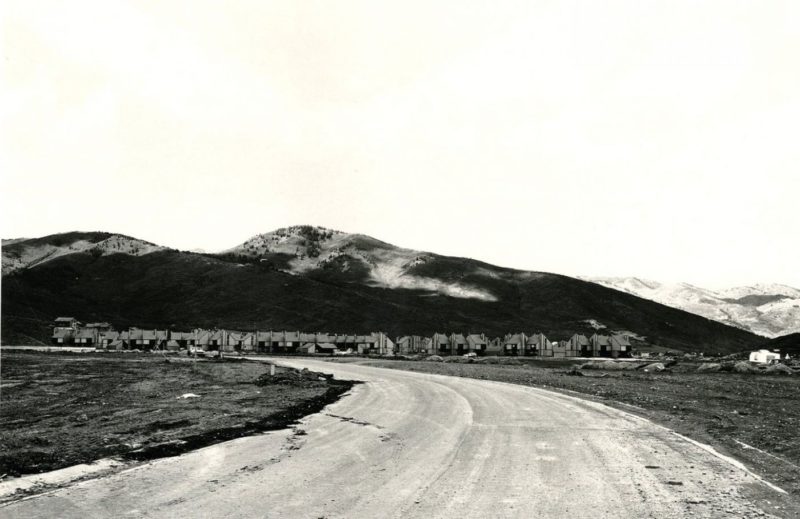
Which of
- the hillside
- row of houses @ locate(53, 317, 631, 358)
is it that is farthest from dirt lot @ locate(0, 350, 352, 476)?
the hillside

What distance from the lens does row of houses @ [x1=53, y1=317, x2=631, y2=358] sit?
133 m

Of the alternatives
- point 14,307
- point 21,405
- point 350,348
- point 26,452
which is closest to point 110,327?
point 14,307

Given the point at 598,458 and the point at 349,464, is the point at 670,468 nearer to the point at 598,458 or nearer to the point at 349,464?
the point at 598,458

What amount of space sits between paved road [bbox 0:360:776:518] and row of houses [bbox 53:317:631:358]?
118020 mm

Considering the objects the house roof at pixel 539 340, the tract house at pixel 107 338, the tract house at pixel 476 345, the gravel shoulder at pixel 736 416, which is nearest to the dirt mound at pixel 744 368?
the gravel shoulder at pixel 736 416

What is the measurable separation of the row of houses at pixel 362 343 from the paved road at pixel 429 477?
11802cm

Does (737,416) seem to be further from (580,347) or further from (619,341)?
(619,341)

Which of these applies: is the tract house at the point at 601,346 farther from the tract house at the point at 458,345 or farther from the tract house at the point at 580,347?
the tract house at the point at 458,345

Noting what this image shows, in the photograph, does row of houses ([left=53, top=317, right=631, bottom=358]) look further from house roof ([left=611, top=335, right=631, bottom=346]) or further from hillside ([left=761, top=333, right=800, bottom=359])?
hillside ([left=761, top=333, right=800, bottom=359])

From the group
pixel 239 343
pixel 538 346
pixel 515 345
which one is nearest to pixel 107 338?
pixel 239 343

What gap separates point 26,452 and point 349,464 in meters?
8.14

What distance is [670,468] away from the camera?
1291 centimetres

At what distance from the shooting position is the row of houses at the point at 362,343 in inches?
5241

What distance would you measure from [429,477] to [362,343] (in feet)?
446
